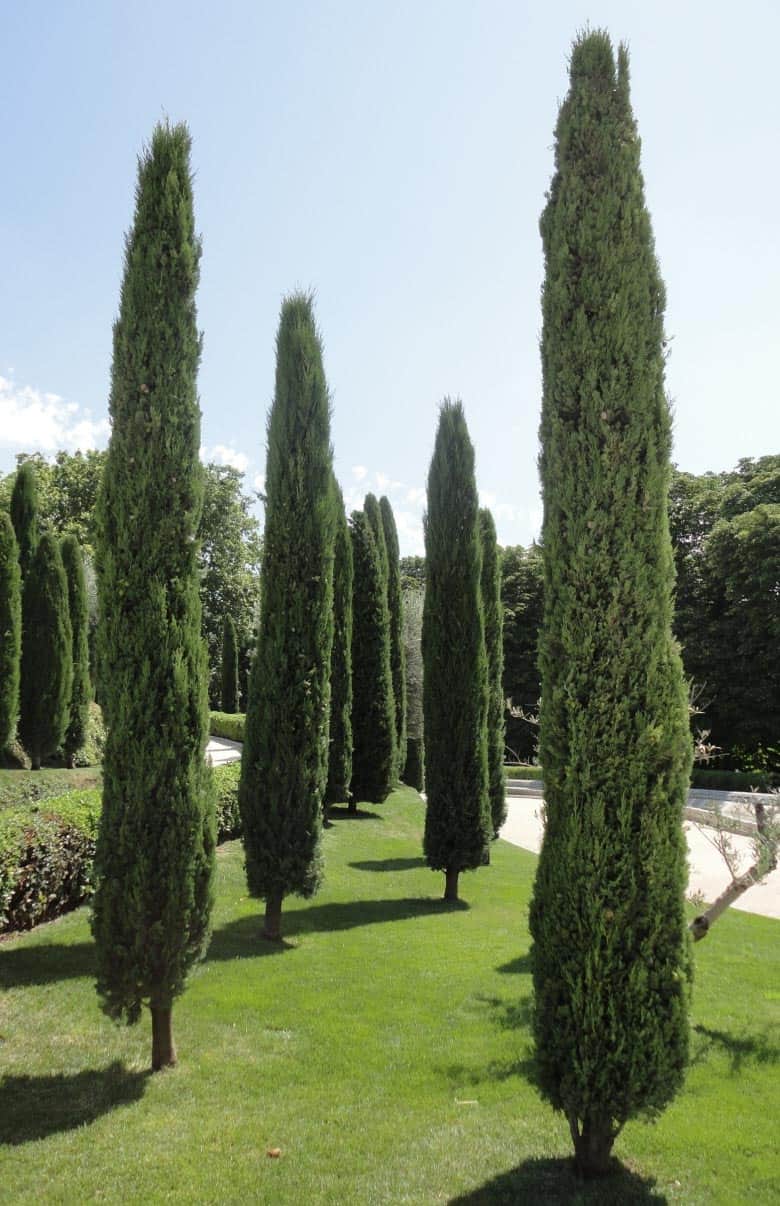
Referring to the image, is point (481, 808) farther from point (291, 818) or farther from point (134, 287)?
point (134, 287)

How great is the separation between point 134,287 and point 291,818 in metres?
5.88

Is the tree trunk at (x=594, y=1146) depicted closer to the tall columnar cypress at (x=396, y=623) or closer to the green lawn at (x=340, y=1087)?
the green lawn at (x=340, y=1087)

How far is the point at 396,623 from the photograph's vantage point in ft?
72.4

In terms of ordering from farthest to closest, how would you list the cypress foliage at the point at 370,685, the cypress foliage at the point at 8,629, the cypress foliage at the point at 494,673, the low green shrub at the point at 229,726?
the low green shrub at the point at 229,726
the cypress foliage at the point at 370,685
the cypress foliage at the point at 8,629
the cypress foliage at the point at 494,673

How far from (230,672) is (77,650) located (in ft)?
65.0

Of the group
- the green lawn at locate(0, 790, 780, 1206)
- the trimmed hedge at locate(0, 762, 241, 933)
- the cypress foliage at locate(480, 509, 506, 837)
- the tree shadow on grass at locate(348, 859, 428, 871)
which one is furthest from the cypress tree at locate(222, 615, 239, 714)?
the green lawn at locate(0, 790, 780, 1206)

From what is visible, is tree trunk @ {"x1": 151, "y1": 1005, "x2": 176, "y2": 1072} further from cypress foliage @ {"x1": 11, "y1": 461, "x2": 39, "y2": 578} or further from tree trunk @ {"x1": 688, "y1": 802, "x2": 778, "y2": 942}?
cypress foliage @ {"x1": 11, "y1": 461, "x2": 39, "y2": 578}

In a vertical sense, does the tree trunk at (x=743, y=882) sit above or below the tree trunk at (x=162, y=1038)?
above

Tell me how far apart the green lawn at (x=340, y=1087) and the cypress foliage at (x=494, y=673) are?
6.04 meters

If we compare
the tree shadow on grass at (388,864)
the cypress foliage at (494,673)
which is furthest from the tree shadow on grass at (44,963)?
the cypress foliage at (494,673)

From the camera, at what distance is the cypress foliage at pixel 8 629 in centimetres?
1695

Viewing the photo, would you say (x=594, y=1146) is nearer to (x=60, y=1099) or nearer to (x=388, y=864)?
(x=60, y=1099)

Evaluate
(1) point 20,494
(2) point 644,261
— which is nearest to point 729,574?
(1) point 20,494

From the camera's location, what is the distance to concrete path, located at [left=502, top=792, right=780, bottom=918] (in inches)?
519
